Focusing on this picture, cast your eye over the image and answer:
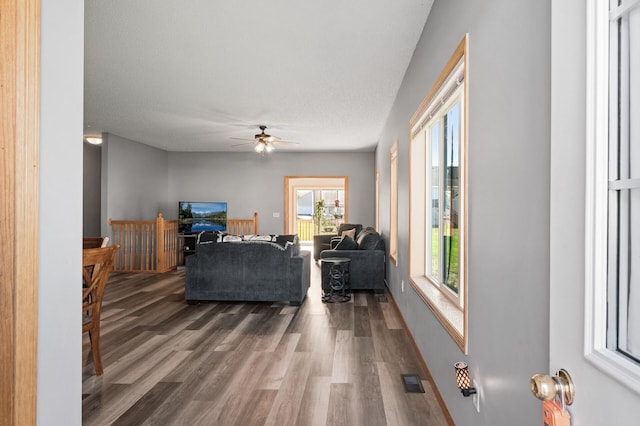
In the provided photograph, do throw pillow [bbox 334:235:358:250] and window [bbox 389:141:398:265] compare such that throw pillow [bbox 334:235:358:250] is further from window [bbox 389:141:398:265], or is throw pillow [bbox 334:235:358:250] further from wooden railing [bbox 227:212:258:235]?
wooden railing [bbox 227:212:258:235]

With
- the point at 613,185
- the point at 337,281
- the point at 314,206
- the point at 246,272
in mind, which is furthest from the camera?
the point at 314,206

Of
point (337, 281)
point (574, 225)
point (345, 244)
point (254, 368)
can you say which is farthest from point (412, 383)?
point (345, 244)

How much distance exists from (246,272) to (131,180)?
15.3 feet

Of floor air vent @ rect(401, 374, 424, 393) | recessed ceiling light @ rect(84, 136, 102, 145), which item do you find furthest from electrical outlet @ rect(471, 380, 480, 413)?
recessed ceiling light @ rect(84, 136, 102, 145)

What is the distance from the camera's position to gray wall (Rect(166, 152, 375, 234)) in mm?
9602

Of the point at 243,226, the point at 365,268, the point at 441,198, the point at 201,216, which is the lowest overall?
the point at 365,268

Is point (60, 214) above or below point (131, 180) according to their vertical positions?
below

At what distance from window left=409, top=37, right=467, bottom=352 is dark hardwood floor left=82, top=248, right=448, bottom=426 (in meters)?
0.60

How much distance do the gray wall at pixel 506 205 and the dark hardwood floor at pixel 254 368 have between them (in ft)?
2.11

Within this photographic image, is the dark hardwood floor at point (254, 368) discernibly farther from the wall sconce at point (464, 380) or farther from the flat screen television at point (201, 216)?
the flat screen television at point (201, 216)

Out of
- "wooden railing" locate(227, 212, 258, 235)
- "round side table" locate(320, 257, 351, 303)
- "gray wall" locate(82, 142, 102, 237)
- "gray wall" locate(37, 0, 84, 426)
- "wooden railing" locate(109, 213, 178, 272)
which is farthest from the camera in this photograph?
"wooden railing" locate(227, 212, 258, 235)

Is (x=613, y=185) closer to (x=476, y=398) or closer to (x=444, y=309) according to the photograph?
(x=476, y=398)

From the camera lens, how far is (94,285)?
9.12ft

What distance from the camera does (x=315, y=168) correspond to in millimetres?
9625
